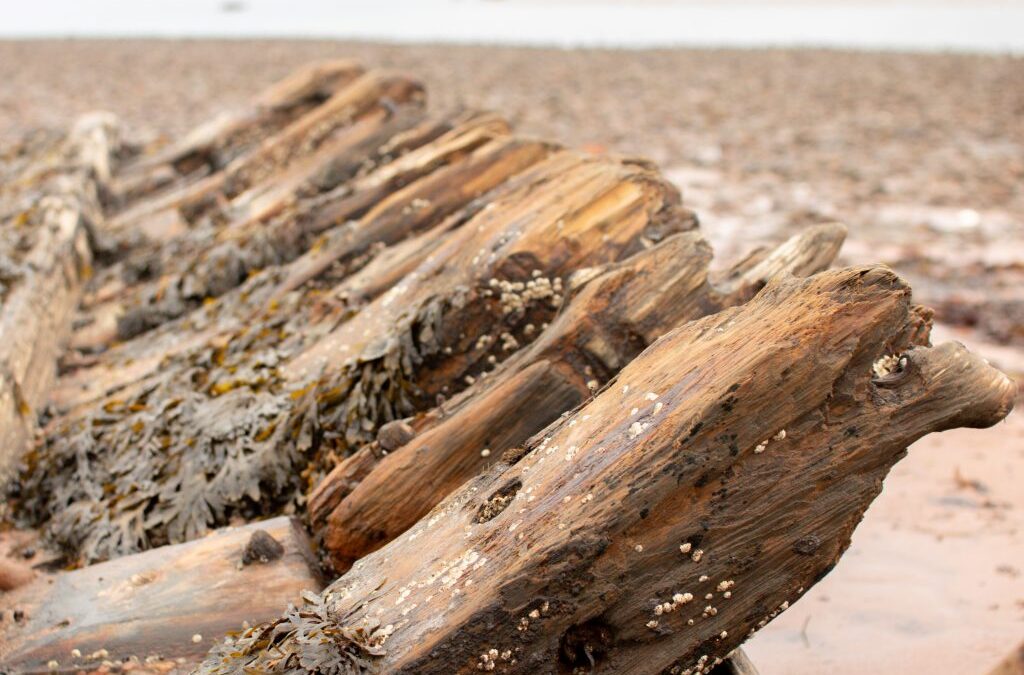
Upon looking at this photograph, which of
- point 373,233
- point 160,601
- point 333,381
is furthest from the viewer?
point 373,233

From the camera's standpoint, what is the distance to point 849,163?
14109 mm

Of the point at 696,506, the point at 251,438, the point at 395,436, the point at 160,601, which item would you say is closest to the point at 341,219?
the point at 251,438

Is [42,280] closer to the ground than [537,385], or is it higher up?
higher up

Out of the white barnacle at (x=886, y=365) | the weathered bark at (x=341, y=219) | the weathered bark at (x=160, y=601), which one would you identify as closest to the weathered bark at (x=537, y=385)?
the weathered bark at (x=160, y=601)

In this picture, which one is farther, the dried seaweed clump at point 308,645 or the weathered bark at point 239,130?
the weathered bark at point 239,130

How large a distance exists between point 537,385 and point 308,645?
48.9 inches

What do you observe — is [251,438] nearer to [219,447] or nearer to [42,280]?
[219,447]

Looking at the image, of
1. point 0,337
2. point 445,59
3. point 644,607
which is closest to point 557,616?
point 644,607

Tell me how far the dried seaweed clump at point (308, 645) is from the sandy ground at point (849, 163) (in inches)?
79.0

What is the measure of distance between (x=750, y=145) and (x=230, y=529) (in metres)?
12.6

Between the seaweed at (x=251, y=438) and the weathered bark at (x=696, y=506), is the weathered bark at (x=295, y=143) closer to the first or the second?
the seaweed at (x=251, y=438)

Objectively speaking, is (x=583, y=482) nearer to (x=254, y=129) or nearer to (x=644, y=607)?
(x=644, y=607)

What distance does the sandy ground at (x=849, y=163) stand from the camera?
15.6ft

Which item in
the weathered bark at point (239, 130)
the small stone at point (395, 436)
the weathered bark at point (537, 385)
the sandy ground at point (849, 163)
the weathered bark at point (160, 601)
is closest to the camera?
the weathered bark at point (160, 601)
